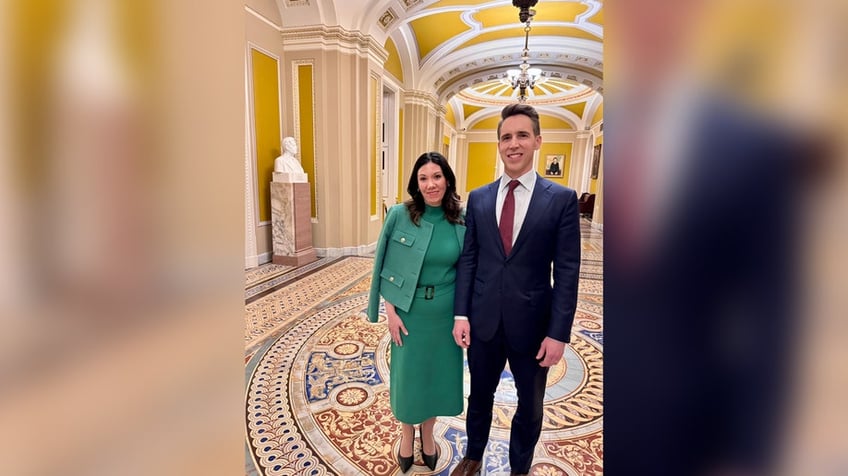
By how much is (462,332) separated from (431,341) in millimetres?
171

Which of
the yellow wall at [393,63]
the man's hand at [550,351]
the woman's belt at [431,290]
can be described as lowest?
the man's hand at [550,351]

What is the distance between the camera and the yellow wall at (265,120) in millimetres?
5539

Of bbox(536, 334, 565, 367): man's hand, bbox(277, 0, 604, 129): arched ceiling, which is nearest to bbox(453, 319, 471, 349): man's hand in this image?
bbox(536, 334, 565, 367): man's hand

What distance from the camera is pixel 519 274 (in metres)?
1.49

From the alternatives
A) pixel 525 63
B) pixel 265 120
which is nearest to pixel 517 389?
pixel 265 120

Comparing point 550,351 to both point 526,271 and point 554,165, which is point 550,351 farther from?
point 554,165

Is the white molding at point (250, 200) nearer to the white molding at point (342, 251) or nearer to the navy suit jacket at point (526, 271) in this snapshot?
the white molding at point (342, 251)

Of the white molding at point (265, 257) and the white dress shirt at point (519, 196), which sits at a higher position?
the white dress shirt at point (519, 196)
